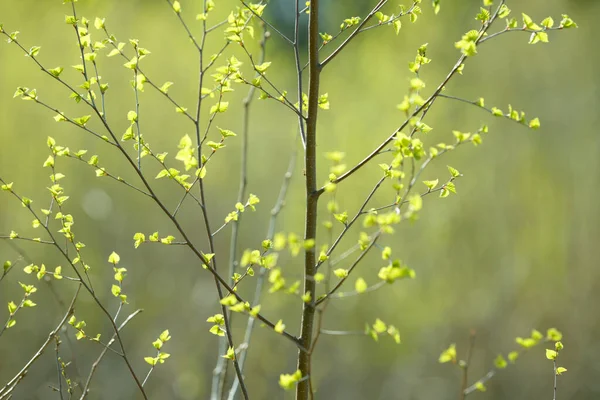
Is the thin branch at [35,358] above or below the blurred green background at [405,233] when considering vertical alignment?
below

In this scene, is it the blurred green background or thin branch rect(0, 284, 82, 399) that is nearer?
thin branch rect(0, 284, 82, 399)

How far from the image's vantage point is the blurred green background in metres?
2.41

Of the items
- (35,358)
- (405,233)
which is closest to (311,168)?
(35,358)

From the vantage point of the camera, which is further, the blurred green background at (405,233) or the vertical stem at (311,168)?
the blurred green background at (405,233)

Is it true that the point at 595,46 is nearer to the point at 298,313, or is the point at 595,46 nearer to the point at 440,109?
the point at 440,109

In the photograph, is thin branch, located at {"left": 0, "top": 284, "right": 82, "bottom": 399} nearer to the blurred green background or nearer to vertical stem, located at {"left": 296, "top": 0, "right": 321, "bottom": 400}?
vertical stem, located at {"left": 296, "top": 0, "right": 321, "bottom": 400}

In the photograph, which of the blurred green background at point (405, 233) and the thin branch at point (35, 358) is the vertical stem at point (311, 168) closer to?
the thin branch at point (35, 358)

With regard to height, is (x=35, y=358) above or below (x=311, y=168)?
below

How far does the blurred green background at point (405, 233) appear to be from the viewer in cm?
241

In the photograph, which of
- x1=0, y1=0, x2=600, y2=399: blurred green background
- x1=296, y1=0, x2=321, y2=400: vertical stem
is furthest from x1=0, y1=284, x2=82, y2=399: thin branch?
x1=0, y1=0, x2=600, y2=399: blurred green background

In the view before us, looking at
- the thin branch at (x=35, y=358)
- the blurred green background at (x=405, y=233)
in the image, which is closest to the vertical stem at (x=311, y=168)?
the thin branch at (x=35, y=358)

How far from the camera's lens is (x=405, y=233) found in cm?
248

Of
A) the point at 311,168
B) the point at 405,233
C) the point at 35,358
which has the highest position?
the point at 405,233

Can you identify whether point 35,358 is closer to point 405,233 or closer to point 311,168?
point 311,168
